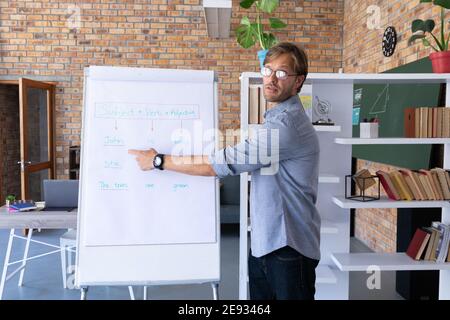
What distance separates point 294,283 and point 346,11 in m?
5.12

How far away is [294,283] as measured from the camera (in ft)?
5.62

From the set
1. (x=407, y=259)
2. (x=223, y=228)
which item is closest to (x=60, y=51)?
(x=223, y=228)

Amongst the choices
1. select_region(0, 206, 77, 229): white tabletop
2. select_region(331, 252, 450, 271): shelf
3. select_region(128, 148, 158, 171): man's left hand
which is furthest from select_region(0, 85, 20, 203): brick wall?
select_region(331, 252, 450, 271): shelf

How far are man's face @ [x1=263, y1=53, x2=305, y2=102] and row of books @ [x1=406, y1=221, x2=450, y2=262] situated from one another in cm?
155

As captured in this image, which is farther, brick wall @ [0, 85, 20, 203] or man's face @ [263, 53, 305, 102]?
brick wall @ [0, 85, 20, 203]

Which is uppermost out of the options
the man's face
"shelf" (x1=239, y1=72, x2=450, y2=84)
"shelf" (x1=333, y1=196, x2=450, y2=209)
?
"shelf" (x1=239, y1=72, x2=450, y2=84)

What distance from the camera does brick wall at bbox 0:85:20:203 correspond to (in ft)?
19.9

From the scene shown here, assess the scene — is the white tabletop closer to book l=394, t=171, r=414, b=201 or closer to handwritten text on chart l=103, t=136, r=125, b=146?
handwritten text on chart l=103, t=136, r=125, b=146

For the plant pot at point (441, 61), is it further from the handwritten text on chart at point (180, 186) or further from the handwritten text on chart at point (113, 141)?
the handwritten text on chart at point (113, 141)

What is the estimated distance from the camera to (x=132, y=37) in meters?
5.98

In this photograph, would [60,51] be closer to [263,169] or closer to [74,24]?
[74,24]

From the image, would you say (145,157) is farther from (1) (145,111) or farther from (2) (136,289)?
(2) (136,289)

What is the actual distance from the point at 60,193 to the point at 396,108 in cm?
324

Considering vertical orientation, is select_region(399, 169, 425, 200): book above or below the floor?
above
